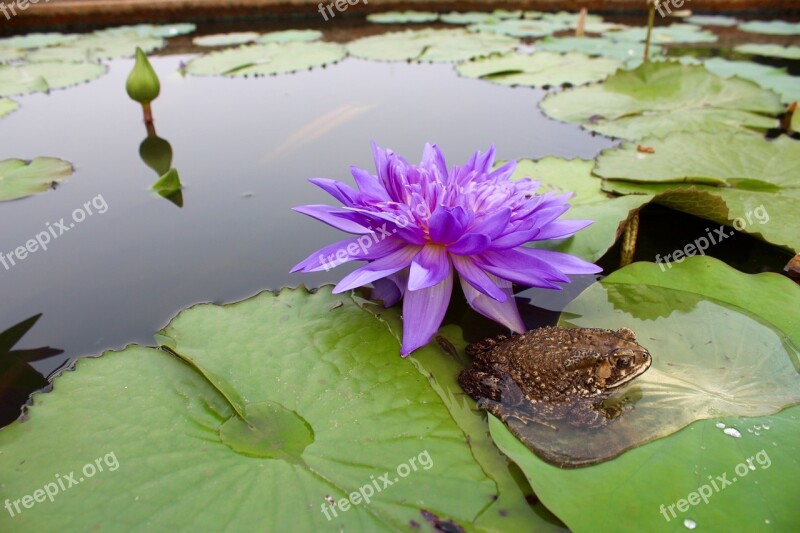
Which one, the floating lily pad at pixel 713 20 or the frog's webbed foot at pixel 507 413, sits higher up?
the floating lily pad at pixel 713 20

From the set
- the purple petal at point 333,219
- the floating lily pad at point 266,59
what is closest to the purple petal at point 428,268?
the purple petal at point 333,219

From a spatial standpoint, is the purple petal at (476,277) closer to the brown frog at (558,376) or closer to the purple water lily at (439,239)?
the purple water lily at (439,239)

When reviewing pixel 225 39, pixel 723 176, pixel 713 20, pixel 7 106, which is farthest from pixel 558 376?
pixel 713 20

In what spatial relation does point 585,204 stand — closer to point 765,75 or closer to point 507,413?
point 507,413

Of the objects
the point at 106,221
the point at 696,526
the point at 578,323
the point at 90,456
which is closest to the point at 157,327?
the point at 90,456

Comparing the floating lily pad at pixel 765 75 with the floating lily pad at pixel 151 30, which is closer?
the floating lily pad at pixel 765 75

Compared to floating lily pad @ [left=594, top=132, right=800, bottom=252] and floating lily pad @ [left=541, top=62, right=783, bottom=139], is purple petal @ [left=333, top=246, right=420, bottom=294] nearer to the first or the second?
floating lily pad @ [left=594, top=132, right=800, bottom=252]

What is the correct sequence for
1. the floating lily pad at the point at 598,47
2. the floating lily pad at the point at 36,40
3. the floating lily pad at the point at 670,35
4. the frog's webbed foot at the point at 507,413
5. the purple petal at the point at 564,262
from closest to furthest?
the frog's webbed foot at the point at 507,413, the purple petal at the point at 564,262, the floating lily pad at the point at 598,47, the floating lily pad at the point at 670,35, the floating lily pad at the point at 36,40
